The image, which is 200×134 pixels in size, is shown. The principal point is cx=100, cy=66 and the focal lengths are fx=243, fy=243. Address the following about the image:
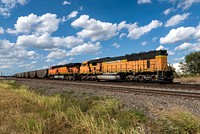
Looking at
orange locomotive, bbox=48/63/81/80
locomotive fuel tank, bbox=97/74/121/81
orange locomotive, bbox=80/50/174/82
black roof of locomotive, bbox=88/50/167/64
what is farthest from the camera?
orange locomotive, bbox=48/63/81/80

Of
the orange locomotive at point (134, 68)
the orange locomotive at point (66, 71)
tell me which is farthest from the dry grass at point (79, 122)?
the orange locomotive at point (66, 71)

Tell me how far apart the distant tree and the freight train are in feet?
107

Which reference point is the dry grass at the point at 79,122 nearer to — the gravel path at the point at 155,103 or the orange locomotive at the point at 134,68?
the gravel path at the point at 155,103

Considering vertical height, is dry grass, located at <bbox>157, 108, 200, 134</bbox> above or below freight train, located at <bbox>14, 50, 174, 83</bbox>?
below

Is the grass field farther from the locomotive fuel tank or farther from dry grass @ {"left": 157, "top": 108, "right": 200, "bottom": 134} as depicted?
the locomotive fuel tank

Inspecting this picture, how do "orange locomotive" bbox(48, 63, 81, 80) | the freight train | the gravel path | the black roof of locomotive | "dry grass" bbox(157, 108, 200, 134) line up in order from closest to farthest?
1. "dry grass" bbox(157, 108, 200, 134)
2. the gravel path
3. the freight train
4. the black roof of locomotive
5. "orange locomotive" bbox(48, 63, 81, 80)

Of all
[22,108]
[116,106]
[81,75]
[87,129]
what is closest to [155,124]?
[87,129]

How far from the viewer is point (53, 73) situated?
5062cm

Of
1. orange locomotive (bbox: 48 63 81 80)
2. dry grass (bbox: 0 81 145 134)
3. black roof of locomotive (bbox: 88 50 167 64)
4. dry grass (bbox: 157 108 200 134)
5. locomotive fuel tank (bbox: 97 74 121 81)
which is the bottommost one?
dry grass (bbox: 0 81 145 134)

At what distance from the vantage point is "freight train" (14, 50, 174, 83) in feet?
76.9

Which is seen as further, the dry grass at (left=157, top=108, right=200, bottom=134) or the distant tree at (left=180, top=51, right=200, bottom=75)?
the distant tree at (left=180, top=51, right=200, bottom=75)

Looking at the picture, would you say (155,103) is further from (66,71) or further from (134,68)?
(66,71)

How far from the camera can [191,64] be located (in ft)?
215

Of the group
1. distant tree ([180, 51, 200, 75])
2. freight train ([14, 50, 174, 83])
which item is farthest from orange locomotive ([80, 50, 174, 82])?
distant tree ([180, 51, 200, 75])
